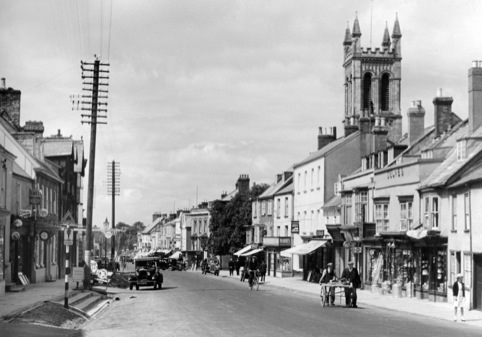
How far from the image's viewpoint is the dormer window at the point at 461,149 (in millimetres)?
40500

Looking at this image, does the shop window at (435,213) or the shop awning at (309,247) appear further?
the shop awning at (309,247)

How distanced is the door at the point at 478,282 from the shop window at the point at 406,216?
9.06m

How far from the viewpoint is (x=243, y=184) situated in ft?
348

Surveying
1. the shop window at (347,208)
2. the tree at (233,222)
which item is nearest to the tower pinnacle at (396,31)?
the tree at (233,222)

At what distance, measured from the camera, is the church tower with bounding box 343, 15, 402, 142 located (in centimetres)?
13325

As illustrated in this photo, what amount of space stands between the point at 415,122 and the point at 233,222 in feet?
155

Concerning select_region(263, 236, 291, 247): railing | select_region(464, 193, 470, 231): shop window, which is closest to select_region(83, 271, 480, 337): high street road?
select_region(464, 193, 470, 231): shop window

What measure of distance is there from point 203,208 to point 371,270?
262ft

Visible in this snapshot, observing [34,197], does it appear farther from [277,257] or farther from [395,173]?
[277,257]

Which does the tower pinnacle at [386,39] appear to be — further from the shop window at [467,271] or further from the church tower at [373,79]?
the shop window at [467,271]

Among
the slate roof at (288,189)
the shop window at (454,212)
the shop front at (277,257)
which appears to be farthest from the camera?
the slate roof at (288,189)

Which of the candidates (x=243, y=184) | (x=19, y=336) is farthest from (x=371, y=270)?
(x=243, y=184)

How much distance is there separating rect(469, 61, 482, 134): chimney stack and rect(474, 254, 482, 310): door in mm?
8121

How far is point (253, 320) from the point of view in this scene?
27.2 meters
